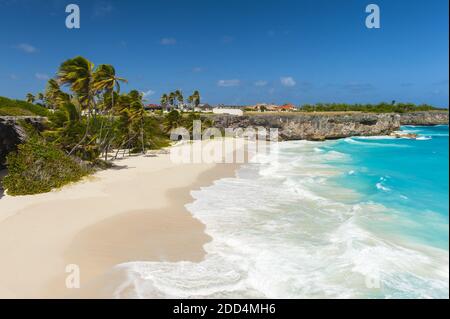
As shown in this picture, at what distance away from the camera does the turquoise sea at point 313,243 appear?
8383mm

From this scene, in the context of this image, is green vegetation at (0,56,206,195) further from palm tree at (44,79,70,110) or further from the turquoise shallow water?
the turquoise shallow water

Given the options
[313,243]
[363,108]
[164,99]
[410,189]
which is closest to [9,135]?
[313,243]

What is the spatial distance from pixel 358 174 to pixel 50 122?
2384 cm

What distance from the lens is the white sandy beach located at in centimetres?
834

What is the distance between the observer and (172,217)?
1366 centimetres

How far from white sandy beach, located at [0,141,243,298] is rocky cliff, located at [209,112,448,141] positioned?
49139 millimetres

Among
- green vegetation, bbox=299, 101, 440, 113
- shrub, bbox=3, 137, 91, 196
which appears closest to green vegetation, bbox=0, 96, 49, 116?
shrub, bbox=3, 137, 91, 196

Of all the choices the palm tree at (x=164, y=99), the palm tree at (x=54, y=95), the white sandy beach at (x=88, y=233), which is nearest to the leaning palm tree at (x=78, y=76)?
the palm tree at (x=54, y=95)

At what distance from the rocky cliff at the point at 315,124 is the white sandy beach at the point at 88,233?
49139mm

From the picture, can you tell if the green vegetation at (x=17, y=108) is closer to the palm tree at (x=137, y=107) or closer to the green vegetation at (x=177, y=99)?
the palm tree at (x=137, y=107)

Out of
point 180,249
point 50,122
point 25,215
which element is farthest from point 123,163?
point 180,249

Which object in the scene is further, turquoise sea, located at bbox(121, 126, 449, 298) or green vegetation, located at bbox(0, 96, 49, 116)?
green vegetation, located at bbox(0, 96, 49, 116)

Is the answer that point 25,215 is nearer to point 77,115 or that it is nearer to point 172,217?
point 172,217

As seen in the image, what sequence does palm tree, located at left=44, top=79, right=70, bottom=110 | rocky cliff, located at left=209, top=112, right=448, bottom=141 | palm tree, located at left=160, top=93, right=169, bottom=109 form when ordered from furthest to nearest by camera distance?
palm tree, located at left=160, top=93, right=169, bottom=109, rocky cliff, located at left=209, top=112, right=448, bottom=141, palm tree, located at left=44, top=79, right=70, bottom=110
